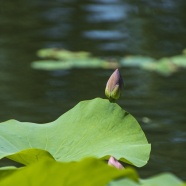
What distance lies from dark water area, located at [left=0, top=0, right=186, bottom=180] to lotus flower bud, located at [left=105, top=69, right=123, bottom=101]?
4.46 ft

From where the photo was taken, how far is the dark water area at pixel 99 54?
3.51 meters

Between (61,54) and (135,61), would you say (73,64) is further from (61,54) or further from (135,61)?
(135,61)

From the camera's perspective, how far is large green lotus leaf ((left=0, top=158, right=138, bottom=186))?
97cm

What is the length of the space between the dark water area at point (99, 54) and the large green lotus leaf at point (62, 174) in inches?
75.5

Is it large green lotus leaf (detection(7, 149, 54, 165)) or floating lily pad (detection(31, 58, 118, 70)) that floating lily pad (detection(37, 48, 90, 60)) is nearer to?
floating lily pad (detection(31, 58, 118, 70))

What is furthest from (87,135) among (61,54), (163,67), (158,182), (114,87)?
(61,54)

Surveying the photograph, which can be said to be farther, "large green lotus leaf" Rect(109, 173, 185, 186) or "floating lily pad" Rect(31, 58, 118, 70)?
"floating lily pad" Rect(31, 58, 118, 70)

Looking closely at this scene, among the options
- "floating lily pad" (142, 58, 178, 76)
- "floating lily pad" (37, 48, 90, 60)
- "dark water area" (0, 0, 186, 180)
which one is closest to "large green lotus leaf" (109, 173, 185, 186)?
"dark water area" (0, 0, 186, 180)

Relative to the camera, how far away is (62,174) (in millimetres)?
982

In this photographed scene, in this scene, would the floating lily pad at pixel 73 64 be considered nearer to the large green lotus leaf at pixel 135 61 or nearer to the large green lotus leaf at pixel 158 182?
the large green lotus leaf at pixel 135 61

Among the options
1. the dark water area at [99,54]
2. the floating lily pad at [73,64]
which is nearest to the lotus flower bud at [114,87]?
the dark water area at [99,54]

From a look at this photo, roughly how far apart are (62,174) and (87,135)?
0.57 m

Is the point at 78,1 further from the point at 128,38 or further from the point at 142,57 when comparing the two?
the point at 142,57

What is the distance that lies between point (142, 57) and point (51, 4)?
1482 mm
